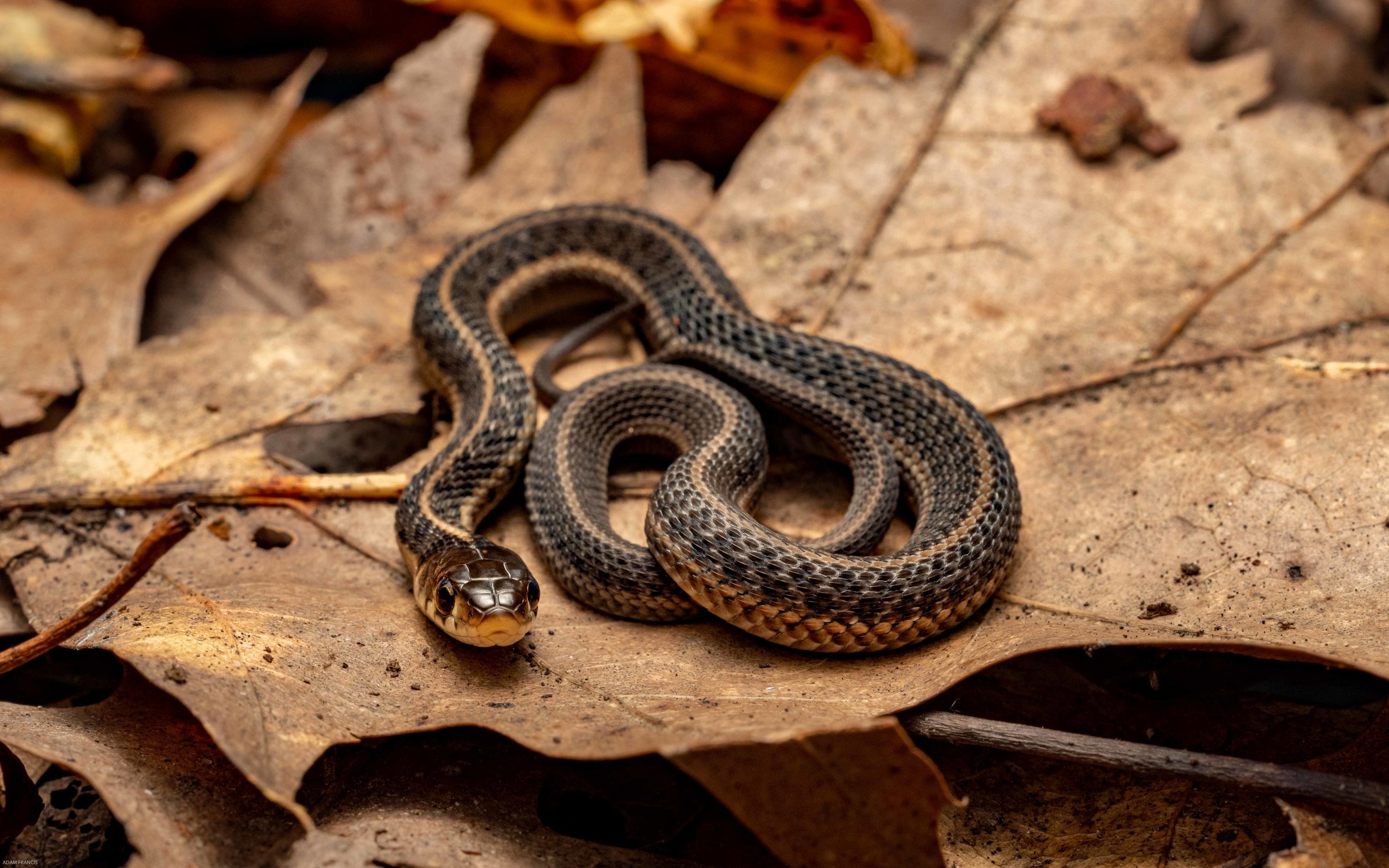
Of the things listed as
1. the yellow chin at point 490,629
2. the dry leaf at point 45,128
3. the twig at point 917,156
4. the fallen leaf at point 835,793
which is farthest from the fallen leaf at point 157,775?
the dry leaf at point 45,128

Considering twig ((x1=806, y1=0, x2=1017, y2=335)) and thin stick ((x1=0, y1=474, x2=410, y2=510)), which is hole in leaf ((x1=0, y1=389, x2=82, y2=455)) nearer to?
thin stick ((x1=0, y1=474, x2=410, y2=510))

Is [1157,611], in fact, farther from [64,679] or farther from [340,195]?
[340,195]

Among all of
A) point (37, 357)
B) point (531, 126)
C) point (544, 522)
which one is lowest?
point (37, 357)

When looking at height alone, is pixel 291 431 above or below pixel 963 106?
below

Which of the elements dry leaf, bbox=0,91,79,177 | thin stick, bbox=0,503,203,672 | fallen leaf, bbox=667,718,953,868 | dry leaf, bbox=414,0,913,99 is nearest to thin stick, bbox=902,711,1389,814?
fallen leaf, bbox=667,718,953,868

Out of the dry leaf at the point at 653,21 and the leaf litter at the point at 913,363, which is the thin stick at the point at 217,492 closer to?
the leaf litter at the point at 913,363

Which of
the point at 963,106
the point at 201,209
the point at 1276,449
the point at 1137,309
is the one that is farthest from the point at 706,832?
the point at 201,209

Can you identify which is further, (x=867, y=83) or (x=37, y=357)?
(x=867, y=83)

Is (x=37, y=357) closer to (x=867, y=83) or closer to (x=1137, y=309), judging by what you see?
(x=867, y=83)
